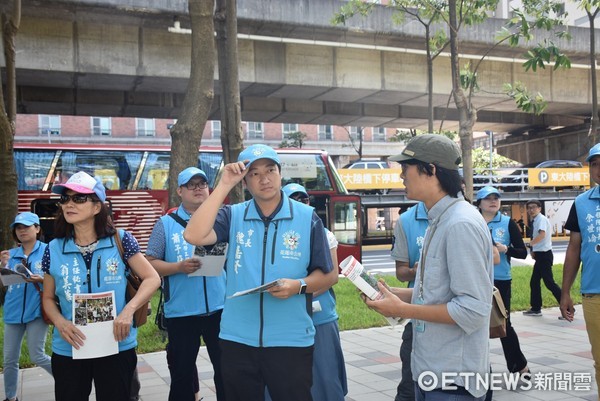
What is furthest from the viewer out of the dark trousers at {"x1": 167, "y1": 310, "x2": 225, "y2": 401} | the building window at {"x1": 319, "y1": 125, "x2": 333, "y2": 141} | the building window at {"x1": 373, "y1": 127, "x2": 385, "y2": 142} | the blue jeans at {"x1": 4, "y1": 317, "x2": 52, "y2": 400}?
the building window at {"x1": 373, "y1": 127, "x2": 385, "y2": 142}

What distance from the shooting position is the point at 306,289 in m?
2.97

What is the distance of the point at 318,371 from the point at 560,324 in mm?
6172

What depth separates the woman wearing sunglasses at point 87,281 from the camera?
127 inches

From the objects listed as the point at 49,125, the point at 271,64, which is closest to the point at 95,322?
the point at 271,64

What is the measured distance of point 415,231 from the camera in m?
4.51

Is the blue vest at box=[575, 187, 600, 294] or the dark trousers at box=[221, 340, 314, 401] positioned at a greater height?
the blue vest at box=[575, 187, 600, 294]

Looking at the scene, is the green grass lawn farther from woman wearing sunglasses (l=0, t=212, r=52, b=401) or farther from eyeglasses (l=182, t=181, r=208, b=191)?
eyeglasses (l=182, t=181, r=208, b=191)

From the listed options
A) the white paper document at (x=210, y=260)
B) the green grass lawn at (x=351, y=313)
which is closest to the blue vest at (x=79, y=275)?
the white paper document at (x=210, y=260)

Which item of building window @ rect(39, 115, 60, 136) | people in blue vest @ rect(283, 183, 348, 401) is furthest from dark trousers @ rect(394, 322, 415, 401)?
building window @ rect(39, 115, 60, 136)

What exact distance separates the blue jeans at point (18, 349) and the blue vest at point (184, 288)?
1519 millimetres

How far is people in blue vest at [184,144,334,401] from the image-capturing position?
9.62ft

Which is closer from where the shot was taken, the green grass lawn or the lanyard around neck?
the lanyard around neck

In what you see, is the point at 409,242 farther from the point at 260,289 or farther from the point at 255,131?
the point at 255,131
